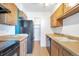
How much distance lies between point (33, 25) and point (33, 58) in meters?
4.19

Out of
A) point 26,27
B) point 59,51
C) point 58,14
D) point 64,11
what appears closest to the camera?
point 59,51

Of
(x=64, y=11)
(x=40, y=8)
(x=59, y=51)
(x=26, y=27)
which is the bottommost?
(x=59, y=51)

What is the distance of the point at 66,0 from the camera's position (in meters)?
0.96

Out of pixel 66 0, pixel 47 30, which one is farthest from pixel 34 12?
pixel 66 0

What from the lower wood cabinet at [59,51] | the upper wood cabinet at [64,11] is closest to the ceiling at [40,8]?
the upper wood cabinet at [64,11]

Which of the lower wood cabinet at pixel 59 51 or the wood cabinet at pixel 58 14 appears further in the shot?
the wood cabinet at pixel 58 14

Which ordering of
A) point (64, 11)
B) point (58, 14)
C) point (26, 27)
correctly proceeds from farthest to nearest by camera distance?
1. point (26, 27)
2. point (58, 14)
3. point (64, 11)

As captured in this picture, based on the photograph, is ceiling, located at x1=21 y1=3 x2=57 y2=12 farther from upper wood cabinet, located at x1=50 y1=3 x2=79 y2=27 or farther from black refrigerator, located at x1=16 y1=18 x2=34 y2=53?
upper wood cabinet, located at x1=50 y1=3 x2=79 y2=27

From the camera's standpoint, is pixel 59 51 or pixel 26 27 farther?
pixel 26 27

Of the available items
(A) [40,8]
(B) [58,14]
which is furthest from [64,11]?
(A) [40,8]

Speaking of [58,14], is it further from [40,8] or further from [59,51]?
[59,51]

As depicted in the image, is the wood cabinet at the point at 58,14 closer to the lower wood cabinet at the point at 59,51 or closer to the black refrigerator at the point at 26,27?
the black refrigerator at the point at 26,27

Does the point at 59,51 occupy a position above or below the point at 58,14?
below

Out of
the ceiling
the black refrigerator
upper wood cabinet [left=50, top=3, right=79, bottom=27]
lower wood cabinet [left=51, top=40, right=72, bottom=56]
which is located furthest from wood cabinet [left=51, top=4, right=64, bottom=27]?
lower wood cabinet [left=51, top=40, right=72, bottom=56]
